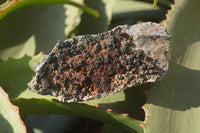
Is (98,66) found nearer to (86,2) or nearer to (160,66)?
(160,66)

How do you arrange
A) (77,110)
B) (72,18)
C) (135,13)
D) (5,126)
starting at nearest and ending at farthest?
(5,126) → (77,110) → (72,18) → (135,13)

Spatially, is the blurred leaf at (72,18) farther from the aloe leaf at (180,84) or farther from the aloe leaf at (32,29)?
the aloe leaf at (180,84)

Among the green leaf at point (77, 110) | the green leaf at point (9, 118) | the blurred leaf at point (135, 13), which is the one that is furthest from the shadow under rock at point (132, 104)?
the blurred leaf at point (135, 13)

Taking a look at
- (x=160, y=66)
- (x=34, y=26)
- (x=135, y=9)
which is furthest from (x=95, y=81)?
(x=135, y=9)

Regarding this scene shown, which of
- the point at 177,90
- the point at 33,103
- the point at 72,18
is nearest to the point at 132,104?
the point at 177,90

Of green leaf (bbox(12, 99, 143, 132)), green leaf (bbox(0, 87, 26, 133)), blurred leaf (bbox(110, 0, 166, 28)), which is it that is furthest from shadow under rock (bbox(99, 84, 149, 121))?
blurred leaf (bbox(110, 0, 166, 28))

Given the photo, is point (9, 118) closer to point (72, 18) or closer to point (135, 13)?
point (72, 18)
